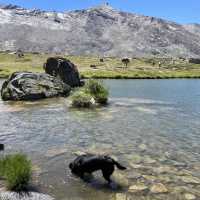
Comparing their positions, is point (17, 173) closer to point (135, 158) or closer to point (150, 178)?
point (150, 178)

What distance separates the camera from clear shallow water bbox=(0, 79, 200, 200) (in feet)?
46.6

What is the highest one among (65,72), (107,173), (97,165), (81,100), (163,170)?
(97,165)

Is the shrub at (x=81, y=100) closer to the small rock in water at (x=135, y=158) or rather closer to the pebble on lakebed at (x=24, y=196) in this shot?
the small rock in water at (x=135, y=158)

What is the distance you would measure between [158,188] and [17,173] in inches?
209

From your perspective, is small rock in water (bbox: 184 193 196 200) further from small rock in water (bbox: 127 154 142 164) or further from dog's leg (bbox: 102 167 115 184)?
small rock in water (bbox: 127 154 142 164)

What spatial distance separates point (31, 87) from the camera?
144 feet

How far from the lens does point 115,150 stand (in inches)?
768

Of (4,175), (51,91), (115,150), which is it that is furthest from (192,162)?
(51,91)

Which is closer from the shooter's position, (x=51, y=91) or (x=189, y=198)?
(x=189, y=198)

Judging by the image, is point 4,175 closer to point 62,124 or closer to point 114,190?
point 114,190

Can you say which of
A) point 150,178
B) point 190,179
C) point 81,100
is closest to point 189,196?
point 190,179

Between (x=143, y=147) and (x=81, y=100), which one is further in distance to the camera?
(x=81, y=100)

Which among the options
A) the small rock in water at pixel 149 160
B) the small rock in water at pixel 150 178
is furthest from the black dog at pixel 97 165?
the small rock in water at pixel 149 160

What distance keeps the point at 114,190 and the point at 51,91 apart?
33.2 m
